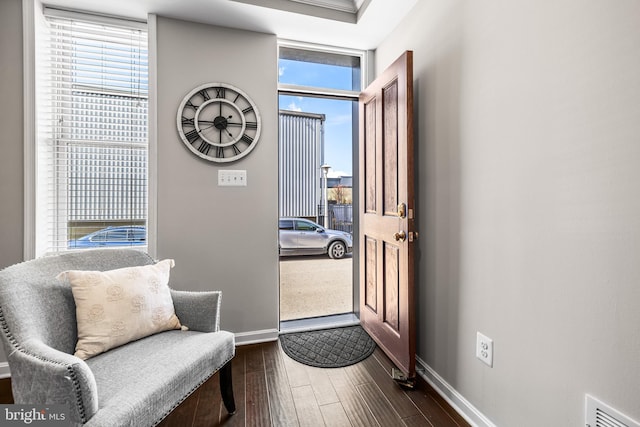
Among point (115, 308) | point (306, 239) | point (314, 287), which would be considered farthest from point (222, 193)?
point (306, 239)

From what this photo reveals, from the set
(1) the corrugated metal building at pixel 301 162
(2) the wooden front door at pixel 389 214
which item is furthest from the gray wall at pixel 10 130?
(1) the corrugated metal building at pixel 301 162

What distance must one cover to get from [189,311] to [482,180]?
1.60 meters

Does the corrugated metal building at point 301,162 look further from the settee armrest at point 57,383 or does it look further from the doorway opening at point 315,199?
the settee armrest at point 57,383

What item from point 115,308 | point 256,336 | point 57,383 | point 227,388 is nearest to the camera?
point 57,383

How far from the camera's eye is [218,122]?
226 cm

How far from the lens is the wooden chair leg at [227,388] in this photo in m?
1.55

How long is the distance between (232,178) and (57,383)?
1578mm

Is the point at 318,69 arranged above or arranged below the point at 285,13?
below

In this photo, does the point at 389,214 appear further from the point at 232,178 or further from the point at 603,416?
the point at 603,416

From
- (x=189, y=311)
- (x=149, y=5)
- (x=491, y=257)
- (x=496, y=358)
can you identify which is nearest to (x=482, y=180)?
(x=491, y=257)

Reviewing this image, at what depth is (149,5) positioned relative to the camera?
6.66 ft

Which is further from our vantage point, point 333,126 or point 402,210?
point 333,126

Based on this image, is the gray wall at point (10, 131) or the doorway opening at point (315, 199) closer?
the gray wall at point (10, 131)

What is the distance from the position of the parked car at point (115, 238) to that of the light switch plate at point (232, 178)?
0.67 m
